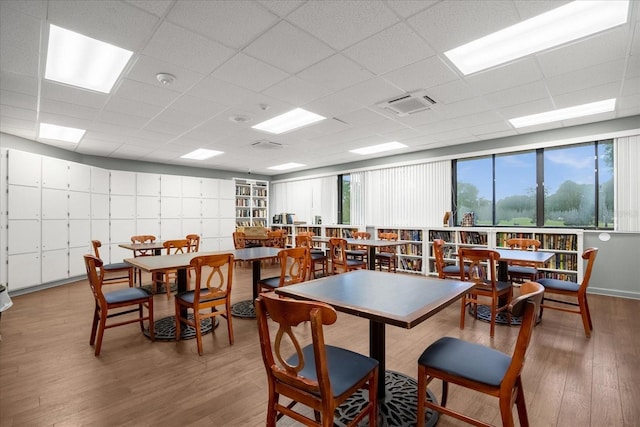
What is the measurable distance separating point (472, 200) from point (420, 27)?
16.5 feet

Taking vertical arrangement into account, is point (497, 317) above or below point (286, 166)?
below

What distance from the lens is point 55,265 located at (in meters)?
5.83

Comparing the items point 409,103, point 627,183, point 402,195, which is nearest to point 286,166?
point 402,195

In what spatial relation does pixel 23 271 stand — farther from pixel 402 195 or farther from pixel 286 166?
pixel 402 195

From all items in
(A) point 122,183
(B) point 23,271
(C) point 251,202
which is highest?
(A) point 122,183

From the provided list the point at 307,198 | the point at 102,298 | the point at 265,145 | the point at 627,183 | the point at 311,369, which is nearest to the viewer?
the point at 311,369

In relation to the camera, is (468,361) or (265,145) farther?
(265,145)

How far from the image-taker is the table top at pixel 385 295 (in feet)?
4.86

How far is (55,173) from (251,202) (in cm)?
533

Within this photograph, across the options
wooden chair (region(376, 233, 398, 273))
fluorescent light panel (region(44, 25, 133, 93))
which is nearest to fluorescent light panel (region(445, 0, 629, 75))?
fluorescent light panel (region(44, 25, 133, 93))

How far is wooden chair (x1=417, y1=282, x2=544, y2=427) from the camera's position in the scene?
55.2 inches

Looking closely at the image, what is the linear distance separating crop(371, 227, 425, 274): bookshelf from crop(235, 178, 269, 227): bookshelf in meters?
4.88

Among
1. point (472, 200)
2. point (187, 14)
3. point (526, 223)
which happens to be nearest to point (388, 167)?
point (472, 200)

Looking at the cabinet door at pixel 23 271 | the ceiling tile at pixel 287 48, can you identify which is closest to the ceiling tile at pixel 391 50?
the ceiling tile at pixel 287 48
